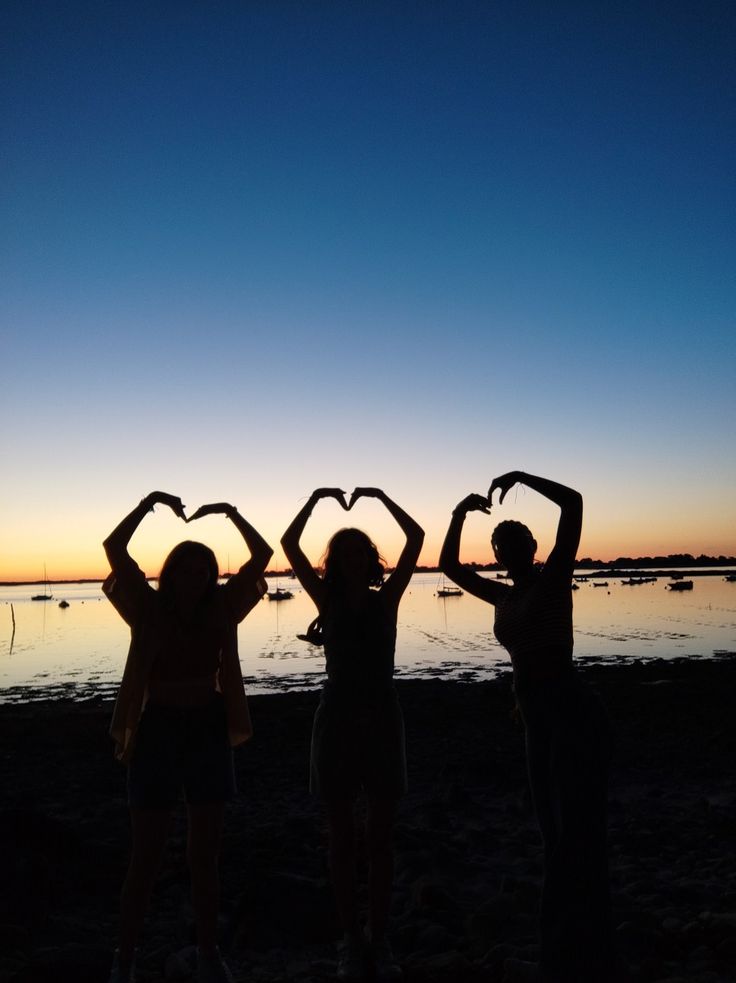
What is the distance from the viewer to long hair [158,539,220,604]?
4176mm

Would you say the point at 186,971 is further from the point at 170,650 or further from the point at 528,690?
the point at 528,690

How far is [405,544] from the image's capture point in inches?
189

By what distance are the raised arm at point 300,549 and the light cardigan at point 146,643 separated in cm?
38

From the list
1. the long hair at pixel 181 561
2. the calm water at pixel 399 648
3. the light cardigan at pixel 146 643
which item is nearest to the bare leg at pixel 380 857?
the light cardigan at pixel 146 643

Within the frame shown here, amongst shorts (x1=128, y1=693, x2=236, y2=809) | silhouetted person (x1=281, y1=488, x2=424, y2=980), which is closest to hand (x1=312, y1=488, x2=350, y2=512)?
silhouetted person (x1=281, y1=488, x2=424, y2=980)

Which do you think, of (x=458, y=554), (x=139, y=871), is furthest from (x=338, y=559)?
(x=139, y=871)

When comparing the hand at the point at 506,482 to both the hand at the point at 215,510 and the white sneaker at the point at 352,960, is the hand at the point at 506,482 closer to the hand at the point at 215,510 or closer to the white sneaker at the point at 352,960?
the hand at the point at 215,510

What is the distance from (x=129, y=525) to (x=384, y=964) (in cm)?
287

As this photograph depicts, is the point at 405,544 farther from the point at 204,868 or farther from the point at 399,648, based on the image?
the point at 399,648

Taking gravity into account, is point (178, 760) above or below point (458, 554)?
below

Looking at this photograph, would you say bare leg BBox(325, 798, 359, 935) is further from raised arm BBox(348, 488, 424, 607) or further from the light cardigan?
raised arm BBox(348, 488, 424, 607)

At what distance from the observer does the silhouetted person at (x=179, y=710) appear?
3.77 meters

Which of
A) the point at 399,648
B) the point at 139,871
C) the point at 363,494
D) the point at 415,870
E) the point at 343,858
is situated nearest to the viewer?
the point at 139,871

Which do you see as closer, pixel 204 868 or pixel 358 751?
pixel 204 868
